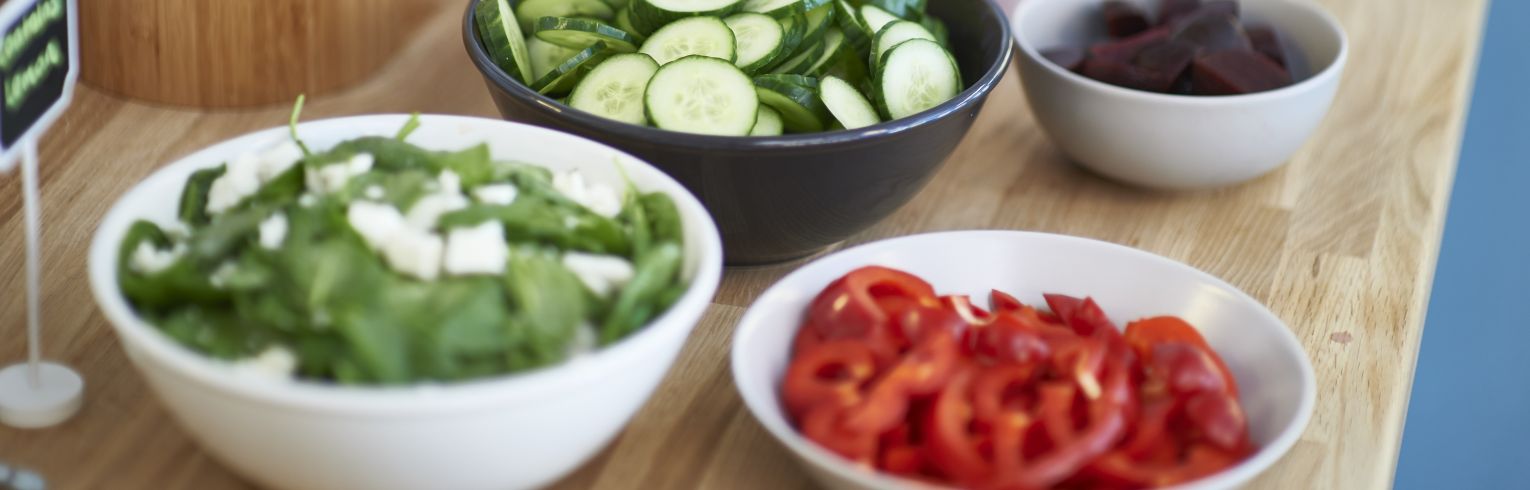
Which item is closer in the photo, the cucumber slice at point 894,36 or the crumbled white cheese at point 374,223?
the crumbled white cheese at point 374,223

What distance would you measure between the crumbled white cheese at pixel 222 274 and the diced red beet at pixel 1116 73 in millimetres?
912

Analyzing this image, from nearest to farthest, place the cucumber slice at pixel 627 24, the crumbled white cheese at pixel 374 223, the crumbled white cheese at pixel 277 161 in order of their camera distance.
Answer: the crumbled white cheese at pixel 374 223
the crumbled white cheese at pixel 277 161
the cucumber slice at pixel 627 24

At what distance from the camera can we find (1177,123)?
144cm

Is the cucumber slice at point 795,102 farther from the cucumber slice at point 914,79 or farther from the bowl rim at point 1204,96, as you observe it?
the bowl rim at point 1204,96

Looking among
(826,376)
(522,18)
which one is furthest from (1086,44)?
(826,376)

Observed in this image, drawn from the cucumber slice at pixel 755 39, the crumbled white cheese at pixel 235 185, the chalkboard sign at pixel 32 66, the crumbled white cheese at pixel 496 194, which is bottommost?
the cucumber slice at pixel 755 39

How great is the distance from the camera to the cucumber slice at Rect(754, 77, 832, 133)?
49.5 inches

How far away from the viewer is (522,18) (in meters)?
1.42

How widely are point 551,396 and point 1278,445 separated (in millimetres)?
493

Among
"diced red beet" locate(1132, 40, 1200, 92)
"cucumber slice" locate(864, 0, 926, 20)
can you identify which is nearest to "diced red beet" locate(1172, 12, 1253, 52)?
"diced red beet" locate(1132, 40, 1200, 92)

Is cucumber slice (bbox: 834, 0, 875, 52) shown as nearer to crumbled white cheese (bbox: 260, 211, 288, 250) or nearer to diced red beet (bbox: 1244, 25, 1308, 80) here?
diced red beet (bbox: 1244, 25, 1308, 80)

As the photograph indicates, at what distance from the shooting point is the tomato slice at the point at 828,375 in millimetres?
1000

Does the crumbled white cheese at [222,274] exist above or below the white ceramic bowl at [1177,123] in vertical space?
above

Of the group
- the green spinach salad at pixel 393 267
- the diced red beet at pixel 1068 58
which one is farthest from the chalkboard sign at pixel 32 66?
the diced red beet at pixel 1068 58
